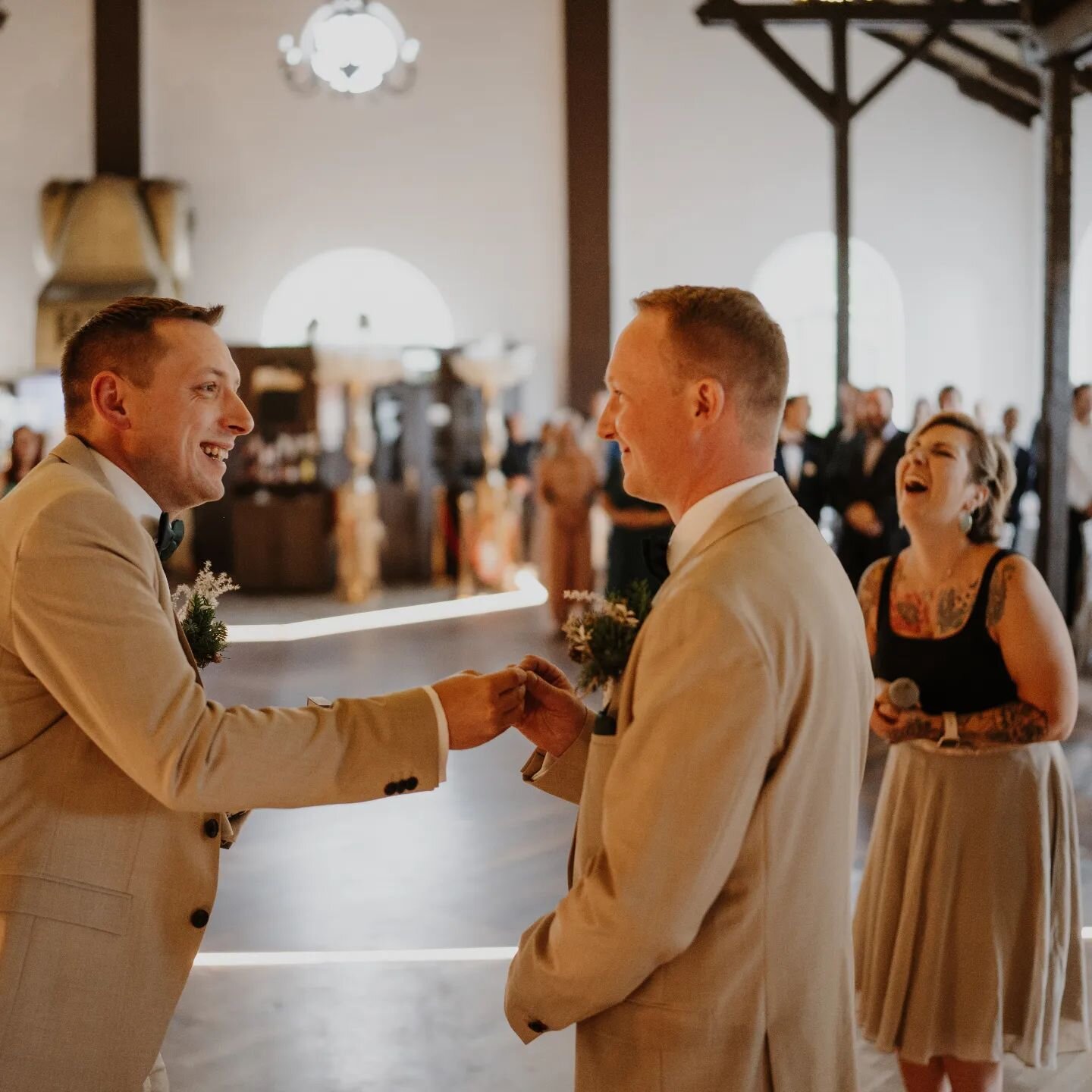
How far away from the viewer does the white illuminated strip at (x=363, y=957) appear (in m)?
3.88

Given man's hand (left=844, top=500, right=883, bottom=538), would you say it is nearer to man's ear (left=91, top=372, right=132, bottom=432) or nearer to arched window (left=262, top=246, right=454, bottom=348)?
man's ear (left=91, top=372, right=132, bottom=432)

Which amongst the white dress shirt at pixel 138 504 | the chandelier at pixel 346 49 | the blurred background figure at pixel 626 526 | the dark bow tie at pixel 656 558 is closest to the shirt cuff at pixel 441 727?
the white dress shirt at pixel 138 504

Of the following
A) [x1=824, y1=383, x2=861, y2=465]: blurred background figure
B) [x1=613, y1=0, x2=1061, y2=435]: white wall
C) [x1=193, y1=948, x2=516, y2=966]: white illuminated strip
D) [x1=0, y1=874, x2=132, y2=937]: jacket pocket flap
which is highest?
[x1=613, y1=0, x2=1061, y2=435]: white wall

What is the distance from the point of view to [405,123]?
48.6 ft

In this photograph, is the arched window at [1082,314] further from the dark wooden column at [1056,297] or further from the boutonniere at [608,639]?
the boutonniere at [608,639]

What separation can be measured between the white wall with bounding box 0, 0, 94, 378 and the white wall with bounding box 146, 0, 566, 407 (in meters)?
0.81

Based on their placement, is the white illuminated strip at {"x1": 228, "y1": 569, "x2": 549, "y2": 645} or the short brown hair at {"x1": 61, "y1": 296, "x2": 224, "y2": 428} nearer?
the short brown hair at {"x1": 61, "y1": 296, "x2": 224, "y2": 428}

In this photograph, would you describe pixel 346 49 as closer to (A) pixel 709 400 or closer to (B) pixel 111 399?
(B) pixel 111 399

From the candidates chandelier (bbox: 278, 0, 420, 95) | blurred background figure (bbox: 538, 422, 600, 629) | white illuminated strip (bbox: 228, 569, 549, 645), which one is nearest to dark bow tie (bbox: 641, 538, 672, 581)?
blurred background figure (bbox: 538, 422, 600, 629)

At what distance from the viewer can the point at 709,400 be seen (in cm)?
164

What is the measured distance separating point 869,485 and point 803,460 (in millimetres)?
1269

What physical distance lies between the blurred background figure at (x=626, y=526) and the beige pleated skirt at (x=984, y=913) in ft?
16.6

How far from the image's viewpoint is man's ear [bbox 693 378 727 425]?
1.64m

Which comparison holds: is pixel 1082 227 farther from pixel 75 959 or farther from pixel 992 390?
pixel 75 959
